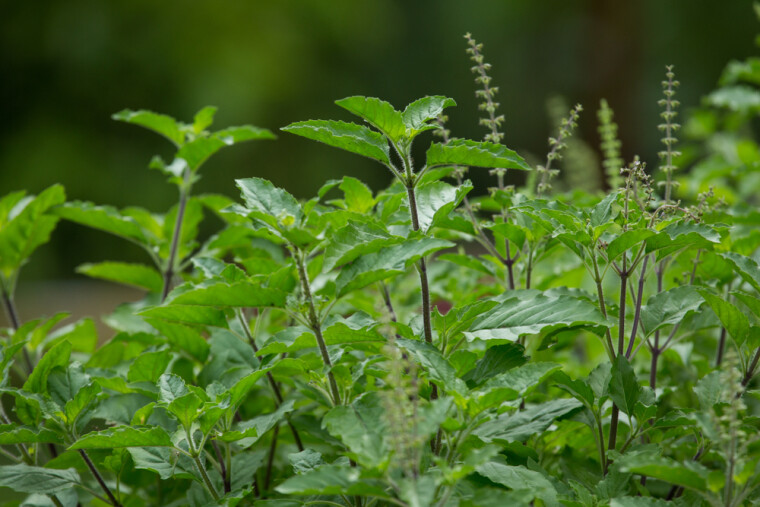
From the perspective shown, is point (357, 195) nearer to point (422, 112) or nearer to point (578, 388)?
point (422, 112)

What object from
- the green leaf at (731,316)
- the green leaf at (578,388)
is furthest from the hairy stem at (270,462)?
the green leaf at (731,316)

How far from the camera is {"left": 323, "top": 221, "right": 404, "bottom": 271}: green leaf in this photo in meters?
0.95

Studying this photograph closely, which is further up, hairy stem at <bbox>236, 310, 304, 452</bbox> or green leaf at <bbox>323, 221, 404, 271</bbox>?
green leaf at <bbox>323, 221, 404, 271</bbox>

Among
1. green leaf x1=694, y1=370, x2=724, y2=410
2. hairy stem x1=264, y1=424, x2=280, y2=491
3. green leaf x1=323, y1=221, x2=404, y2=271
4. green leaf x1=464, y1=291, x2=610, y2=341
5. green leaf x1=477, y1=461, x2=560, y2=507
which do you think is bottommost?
hairy stem x1=264, y1=424, x2=280, y2=491

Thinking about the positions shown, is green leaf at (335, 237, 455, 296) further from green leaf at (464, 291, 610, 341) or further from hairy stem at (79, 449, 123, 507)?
hairy stem at (79, 449, 123, 507)

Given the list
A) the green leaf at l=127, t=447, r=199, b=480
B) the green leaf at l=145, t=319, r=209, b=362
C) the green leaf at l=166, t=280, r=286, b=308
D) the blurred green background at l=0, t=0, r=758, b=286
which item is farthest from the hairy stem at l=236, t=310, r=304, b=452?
the blurred green background at l=0, t=0, r=758, b=286

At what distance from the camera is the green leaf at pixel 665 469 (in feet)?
2.76

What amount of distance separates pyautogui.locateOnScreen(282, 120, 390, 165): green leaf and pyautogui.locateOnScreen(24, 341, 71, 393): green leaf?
21.6 inches

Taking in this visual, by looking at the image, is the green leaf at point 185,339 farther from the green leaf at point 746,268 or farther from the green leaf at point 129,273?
the green leaf at point 746,268

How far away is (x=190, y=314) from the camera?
1149mm

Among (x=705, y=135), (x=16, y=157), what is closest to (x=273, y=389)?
(x=705, y=135)

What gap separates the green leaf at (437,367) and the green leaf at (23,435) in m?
0.55

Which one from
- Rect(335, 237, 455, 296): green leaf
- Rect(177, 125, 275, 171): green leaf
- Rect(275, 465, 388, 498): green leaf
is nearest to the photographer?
Rect(275, 465, 388, 498): green leaf

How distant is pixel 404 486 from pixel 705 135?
2.62 metres
